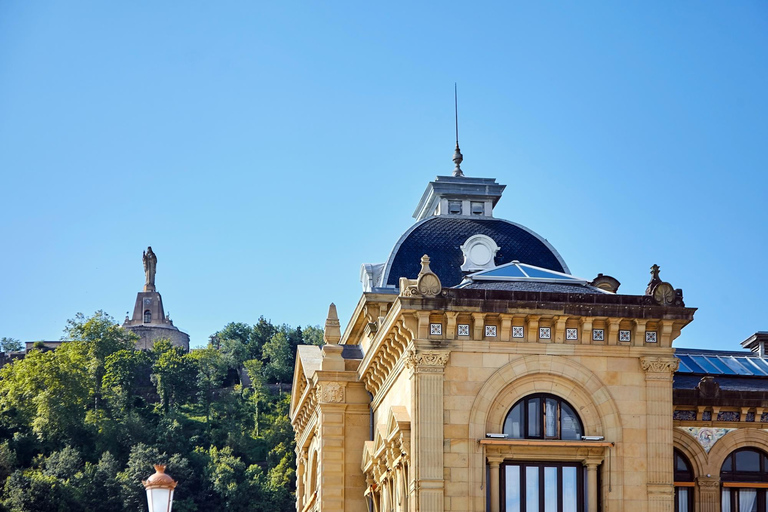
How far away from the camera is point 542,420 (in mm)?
35906

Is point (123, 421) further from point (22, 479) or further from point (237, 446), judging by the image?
point (22, 479)

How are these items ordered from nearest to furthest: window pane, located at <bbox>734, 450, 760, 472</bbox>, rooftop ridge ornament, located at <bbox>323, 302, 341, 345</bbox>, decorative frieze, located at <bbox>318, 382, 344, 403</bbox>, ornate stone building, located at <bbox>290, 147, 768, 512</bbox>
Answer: ornate stone building, located at <bbox>290, 147, 768, 512</bbox> → window pane, located at <bbox>734, 450, 760, 472</bbox> → decorative frieze, located at <bbox>318, 382, 344, 403</bbox> → rooftop ridge ornament, located at <bbox>323, 302, 341, 345</bbox>

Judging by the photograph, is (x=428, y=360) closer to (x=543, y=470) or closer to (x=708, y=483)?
(x=543, y=470)

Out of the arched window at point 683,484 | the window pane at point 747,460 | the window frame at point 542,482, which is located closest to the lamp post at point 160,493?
the window frame at point 542,482

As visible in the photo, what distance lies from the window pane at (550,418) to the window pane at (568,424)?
0.59 ft

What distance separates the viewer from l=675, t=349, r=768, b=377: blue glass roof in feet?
140

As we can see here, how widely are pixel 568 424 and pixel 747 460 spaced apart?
6.54 metres

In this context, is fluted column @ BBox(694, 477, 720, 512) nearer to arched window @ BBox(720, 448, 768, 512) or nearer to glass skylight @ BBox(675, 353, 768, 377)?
arched window @ BBox(720, 448, 768, 512)

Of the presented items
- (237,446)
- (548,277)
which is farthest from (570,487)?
(237,446)

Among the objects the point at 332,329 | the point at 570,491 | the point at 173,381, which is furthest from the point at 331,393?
the point at 173,381

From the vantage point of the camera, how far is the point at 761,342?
49.9 metres

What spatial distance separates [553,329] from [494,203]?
19.1m

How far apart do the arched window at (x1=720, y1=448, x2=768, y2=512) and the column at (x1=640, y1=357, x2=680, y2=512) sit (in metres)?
3.89

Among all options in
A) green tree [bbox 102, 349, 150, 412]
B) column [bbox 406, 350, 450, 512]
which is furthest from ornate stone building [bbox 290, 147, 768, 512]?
green tree [bbox 102, 349, 150, 412]
